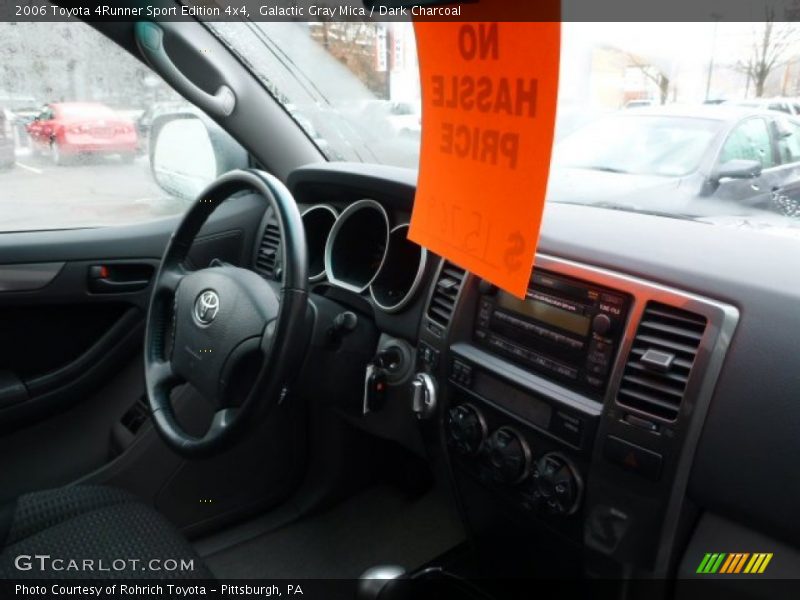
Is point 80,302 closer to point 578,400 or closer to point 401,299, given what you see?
point 401,299

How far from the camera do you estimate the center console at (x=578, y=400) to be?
1.10m

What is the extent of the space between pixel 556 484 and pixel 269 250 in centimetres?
124

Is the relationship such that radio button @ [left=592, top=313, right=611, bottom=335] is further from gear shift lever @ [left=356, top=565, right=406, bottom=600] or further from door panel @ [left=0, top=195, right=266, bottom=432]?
door panel @ [left=0, top=195, right=266, bottom=432]

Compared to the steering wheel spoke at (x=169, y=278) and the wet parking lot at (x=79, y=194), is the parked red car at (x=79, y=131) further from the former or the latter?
the steering wheel spoke at (x=169, y=278)

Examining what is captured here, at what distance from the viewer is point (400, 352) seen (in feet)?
5.71

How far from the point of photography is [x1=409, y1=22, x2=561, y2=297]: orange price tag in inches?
25.6

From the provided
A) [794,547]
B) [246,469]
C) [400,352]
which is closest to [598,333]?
[794,547]

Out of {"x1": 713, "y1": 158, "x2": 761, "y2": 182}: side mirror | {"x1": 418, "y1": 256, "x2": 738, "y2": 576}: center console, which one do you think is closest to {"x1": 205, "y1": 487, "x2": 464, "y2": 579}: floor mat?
{"x1": 418, "y1": 256, "x2": 738, "y2": 576}: center console

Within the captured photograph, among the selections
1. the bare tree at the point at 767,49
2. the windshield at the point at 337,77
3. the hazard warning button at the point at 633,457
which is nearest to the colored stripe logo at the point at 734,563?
the hazard warning button at the point at 633,457

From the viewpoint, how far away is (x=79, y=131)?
7.32ft

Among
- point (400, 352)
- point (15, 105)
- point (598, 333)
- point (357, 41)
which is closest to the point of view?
point (598, 333)

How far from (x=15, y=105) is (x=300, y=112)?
0.87 metres

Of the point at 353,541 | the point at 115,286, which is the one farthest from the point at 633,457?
the point at 115,286

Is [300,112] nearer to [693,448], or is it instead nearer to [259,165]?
[259,165]
